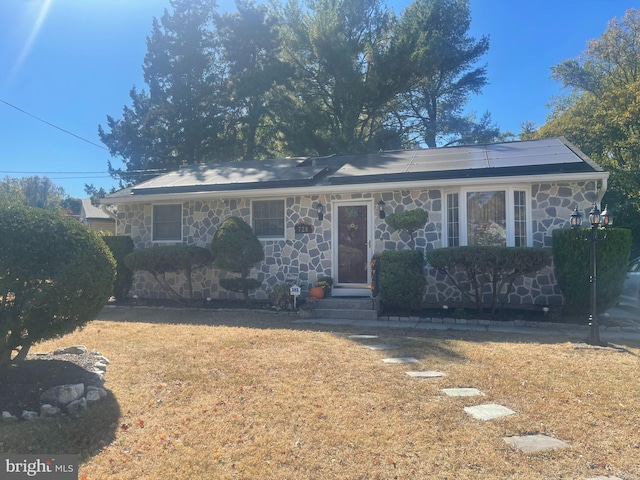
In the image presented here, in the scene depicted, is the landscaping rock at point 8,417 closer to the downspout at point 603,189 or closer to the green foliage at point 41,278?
the green foliage at point 41,278

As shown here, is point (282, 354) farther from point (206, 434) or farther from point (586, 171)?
point (586, 171)

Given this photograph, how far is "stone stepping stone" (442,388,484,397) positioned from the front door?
18.7 ft

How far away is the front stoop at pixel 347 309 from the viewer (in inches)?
356

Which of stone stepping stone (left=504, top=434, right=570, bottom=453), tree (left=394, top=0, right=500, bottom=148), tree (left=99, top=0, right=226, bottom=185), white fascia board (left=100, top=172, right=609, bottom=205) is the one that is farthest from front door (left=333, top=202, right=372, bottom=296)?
tree (left=99, top=0, right=226, bottom=185)

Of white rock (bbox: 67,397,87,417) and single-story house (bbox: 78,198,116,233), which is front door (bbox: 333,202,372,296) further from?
single-story house (bbox: 78,198,116,233)

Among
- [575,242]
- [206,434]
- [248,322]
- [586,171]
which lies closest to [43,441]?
[206,434]

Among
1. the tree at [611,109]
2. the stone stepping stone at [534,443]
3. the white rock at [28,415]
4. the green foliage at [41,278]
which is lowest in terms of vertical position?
the stone stepping stone at [534,443]

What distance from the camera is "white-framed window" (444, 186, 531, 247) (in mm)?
9141

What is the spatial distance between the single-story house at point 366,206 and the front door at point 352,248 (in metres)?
0.02

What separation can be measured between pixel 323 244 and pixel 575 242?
5.20 m

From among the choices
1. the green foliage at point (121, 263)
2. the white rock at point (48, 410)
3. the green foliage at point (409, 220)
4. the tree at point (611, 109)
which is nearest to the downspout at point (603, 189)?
the green foliage at point (409, 220)

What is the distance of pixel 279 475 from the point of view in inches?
111

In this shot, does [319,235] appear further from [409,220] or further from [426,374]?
[426,374]

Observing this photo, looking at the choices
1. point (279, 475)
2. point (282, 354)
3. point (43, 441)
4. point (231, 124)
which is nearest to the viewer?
point (279, 475)
